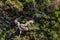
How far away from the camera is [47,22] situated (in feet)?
10.6

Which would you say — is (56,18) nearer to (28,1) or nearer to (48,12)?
(48,12)

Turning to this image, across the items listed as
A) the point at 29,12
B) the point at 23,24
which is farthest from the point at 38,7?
the point at 23,24

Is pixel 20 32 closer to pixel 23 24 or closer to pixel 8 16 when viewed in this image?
pixel 23 24

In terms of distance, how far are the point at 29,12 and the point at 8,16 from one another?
383 mm

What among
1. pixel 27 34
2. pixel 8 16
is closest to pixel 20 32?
pixel 27 34

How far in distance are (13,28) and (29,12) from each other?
1.29 feet

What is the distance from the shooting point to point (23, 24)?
10.7 feet

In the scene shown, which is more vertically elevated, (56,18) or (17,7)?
(17,7)

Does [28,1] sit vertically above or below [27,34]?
above

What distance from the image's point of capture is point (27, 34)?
3271mm

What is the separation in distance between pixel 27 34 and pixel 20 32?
129 mm

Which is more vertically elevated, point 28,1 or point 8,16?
point 28,1

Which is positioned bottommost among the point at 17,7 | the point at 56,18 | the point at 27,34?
the point at 27,34

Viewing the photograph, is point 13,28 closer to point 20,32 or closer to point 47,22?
point 20,32
